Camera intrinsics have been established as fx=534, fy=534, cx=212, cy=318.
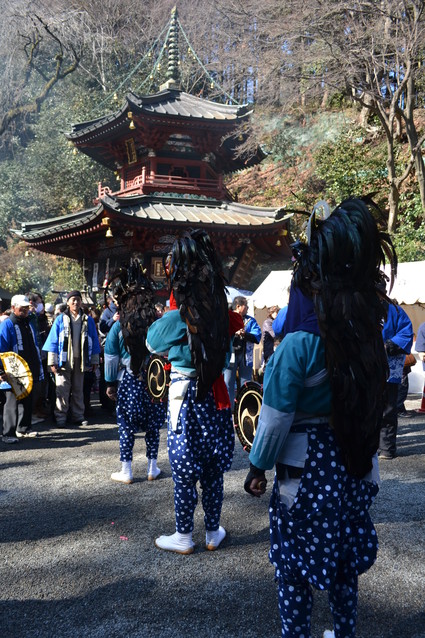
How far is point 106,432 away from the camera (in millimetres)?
7840

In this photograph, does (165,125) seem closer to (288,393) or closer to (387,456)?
(387,456)

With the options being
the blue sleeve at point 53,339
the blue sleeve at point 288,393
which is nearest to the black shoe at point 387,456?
the blue sleeve at point 288,393

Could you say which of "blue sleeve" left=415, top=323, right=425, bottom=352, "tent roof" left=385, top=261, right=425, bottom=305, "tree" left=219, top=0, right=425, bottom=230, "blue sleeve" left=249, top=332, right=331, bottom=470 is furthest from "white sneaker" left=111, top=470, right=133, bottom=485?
"tree" left=219, top=0, right=425, bottom=230

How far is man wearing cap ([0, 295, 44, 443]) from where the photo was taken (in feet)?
23.5

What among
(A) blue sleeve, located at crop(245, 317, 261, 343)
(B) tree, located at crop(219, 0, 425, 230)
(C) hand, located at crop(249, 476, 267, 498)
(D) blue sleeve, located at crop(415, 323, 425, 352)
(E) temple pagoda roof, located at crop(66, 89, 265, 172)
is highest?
(B) tree, located at crop(219, 0, 425, 230)

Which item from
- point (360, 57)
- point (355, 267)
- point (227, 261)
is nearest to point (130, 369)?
point (355, 267)

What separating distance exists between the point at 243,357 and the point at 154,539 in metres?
A: 4.95

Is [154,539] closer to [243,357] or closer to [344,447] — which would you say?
[344,447]

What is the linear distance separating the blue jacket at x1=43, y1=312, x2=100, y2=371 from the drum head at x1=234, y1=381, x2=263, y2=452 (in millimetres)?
5230

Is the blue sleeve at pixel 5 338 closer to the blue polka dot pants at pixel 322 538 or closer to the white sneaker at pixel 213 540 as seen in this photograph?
the white sneaker at pixel 213 540

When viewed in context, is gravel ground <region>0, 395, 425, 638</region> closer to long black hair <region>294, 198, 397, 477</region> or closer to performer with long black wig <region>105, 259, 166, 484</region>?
performer with long black wig <region>105, 259, 166, 484</region>

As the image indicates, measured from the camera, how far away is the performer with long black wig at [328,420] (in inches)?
83.8

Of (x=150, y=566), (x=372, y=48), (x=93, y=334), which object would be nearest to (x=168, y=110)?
(x=372, y=48)

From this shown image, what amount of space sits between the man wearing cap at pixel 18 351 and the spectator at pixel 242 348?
2.75 metres
